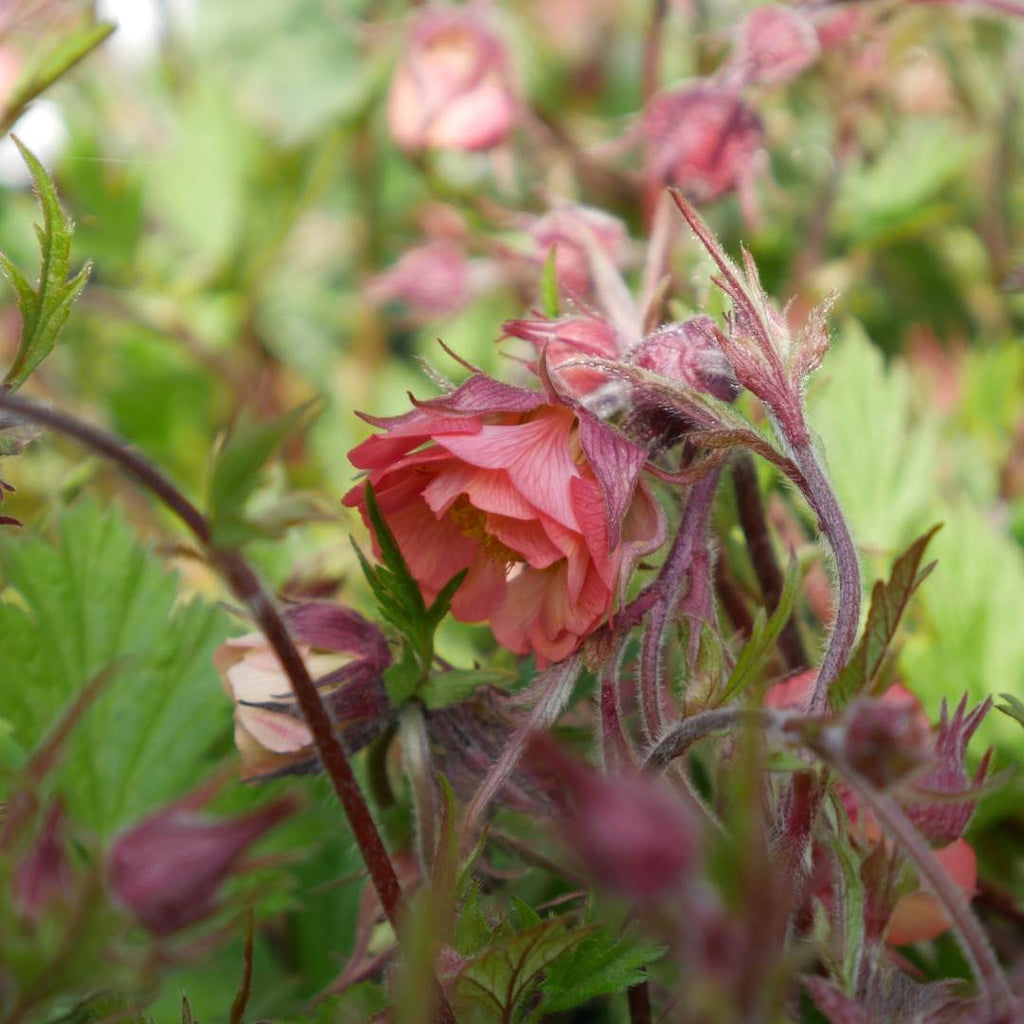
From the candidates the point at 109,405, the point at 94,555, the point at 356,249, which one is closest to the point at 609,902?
the point at 94,555

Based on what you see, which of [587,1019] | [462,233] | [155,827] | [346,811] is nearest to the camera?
[155,827]

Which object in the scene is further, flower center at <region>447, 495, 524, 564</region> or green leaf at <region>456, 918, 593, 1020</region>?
flower center at <region>447, 495, 524, 564</region>

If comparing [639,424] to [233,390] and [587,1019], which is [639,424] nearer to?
[587,1019]

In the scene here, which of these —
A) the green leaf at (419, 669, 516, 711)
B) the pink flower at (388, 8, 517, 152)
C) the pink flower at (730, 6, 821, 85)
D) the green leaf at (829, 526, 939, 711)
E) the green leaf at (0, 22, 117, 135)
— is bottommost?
the green leaf at (829, 526, 939, 711)

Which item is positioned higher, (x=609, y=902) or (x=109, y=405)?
(x=109, y=405)

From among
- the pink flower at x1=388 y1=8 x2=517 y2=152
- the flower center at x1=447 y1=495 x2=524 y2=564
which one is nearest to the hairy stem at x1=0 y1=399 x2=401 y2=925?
the flower center at x1=447 y1=495 x2=524 y2=564

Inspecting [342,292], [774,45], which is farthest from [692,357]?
[342,292]

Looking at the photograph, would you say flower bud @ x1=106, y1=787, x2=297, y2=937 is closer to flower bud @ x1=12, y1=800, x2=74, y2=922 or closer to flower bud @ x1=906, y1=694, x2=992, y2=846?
flower bud @ x1=12, y1=800, x2=74, y2=922
